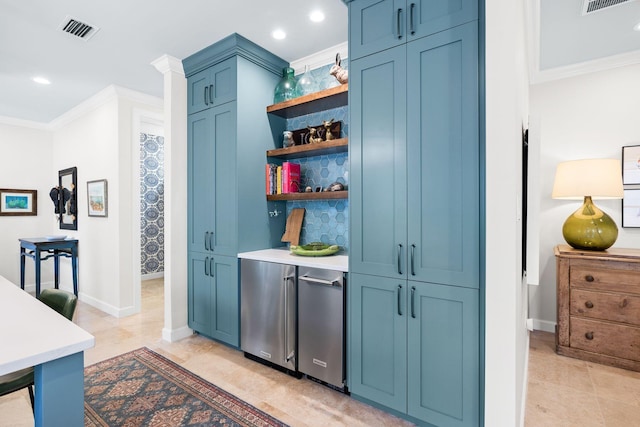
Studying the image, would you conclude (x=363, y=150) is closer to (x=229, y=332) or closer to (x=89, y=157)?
(x=229, y=332)

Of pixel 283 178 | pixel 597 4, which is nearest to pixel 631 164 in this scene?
pixel 597 4

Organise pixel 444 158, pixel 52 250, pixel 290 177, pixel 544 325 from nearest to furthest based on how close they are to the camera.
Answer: pixel 444 158 → pixel 290 177 → pixel 544 325 → pixel 52 250

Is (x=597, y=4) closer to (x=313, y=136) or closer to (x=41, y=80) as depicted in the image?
(x=313, y=136)

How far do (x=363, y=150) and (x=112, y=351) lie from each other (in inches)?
111

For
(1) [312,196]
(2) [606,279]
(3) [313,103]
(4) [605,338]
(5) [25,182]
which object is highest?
(3) [313,103]

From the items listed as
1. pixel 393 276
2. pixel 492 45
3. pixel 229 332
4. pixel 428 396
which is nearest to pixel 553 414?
pixel 428 396

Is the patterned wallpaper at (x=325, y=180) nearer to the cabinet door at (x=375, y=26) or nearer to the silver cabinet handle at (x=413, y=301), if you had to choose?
the cabinet door at (x=375, y=26)

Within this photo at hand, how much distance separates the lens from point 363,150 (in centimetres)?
204

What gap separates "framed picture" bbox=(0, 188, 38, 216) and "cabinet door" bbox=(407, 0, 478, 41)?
5866 mm

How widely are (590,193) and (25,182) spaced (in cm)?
706

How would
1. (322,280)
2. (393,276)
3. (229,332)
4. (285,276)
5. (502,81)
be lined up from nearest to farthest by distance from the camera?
(502,81), (393,276), (322,280), (285,276), (229,332)

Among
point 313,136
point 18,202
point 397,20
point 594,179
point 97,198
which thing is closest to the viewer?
point 397,20

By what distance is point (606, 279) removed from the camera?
8.63 feet

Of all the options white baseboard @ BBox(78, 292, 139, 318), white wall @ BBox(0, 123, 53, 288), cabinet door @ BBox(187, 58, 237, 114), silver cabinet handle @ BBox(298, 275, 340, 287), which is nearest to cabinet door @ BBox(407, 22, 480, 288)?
silver cabinet handle @ BBox(298, 275, 340, 287)
